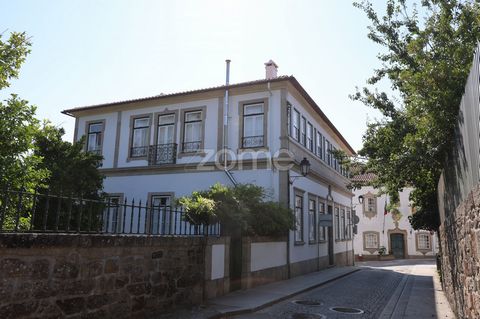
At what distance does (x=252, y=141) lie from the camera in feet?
Result: 53.8

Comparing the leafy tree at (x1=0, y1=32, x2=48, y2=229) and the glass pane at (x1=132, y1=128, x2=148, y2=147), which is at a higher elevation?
the glass pane at (x1=132, y1=128, x2=148, y2=147)

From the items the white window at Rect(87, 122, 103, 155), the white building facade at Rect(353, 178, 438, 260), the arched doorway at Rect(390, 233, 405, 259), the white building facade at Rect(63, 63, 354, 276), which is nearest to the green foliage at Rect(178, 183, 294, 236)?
the white building facade at Rect(63, 63, 354, 276)

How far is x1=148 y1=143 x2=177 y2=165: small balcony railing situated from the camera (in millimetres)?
17781

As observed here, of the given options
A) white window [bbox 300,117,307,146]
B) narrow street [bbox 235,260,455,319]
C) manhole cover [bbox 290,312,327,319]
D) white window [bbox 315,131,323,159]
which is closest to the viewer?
manhole cover [bbox 290,312,327,319]

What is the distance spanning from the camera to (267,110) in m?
16.2

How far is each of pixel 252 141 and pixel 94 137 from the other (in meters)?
8.59

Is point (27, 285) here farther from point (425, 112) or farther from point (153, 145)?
point (153, 145)

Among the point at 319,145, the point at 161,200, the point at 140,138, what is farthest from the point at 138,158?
the point at 319,145

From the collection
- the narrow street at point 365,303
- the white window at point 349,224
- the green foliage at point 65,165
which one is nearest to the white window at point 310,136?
the narrow street at point 365,303

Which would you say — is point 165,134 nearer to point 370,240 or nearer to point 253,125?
point 253,125

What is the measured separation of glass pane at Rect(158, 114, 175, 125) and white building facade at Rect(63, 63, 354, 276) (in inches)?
1.8

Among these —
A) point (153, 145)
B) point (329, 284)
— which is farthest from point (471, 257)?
point (153, 145)

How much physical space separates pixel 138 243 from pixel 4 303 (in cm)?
257

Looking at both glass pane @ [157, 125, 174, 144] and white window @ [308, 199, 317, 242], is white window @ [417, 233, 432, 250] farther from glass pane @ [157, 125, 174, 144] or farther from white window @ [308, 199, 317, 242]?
glass pane @ [157, 125, 174, 144]
